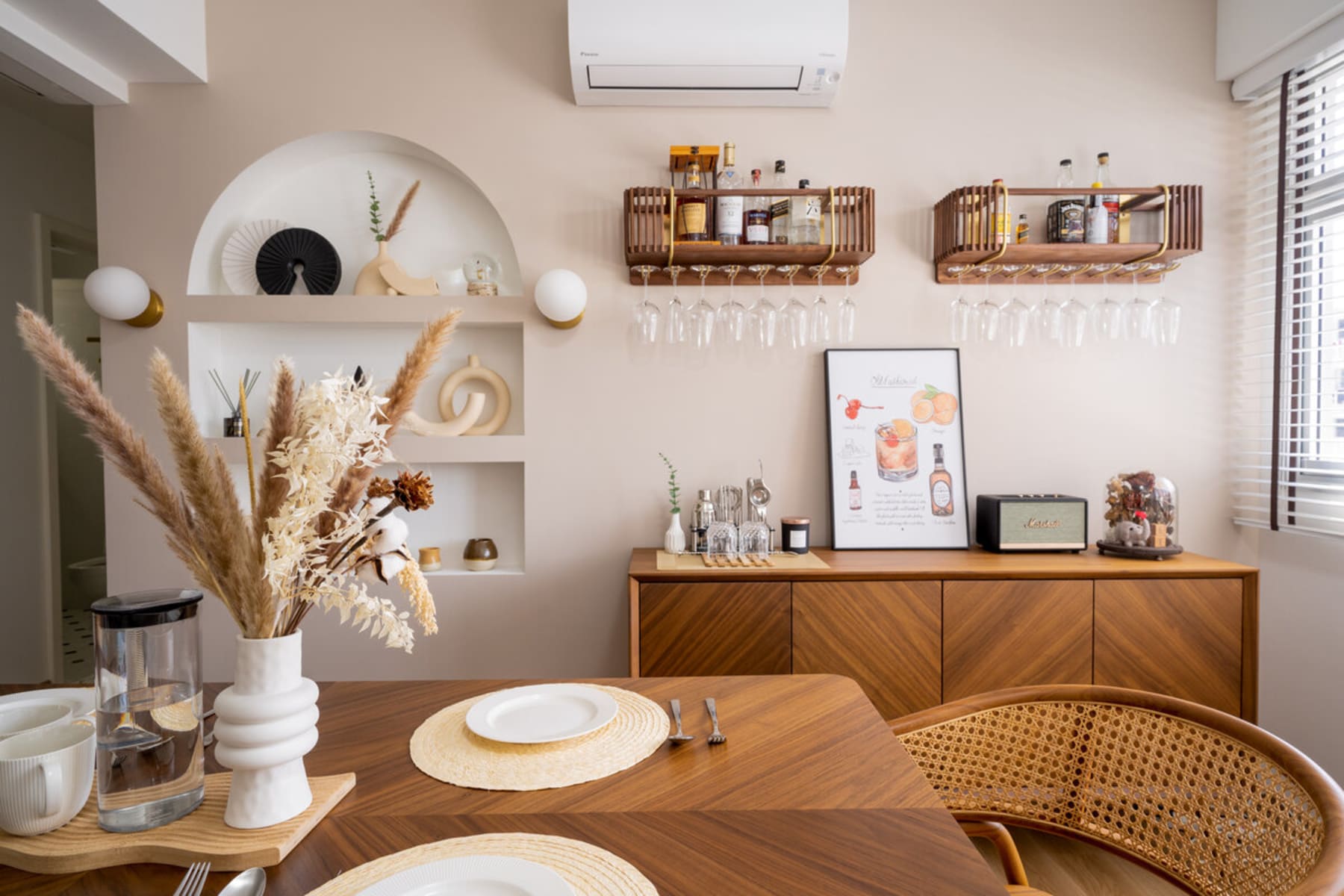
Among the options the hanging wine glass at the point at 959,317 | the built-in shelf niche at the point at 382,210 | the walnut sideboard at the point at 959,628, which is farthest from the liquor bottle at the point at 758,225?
the walnut sideboard at the point at 959,628

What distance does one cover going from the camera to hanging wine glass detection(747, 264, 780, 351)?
2.65 metres

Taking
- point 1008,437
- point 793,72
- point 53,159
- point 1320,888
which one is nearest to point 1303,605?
point 1008,437

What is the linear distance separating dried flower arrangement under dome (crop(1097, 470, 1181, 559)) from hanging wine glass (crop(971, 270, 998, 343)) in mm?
702

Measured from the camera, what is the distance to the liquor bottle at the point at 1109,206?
261cm

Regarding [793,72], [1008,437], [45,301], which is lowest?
[1008,437]

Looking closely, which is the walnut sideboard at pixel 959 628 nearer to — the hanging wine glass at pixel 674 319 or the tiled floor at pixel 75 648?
the hanging wine glass at pixel 674 319

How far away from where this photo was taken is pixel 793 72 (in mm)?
2529

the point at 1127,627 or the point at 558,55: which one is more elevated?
the point at 558,55

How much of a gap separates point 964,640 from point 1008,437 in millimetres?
907

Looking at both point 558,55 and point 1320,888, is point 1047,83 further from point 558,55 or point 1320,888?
point 1320,888

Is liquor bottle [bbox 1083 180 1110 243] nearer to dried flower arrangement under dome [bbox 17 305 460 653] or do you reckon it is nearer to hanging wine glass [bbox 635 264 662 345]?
hanging wine glass [bbox 635 264 662 345]

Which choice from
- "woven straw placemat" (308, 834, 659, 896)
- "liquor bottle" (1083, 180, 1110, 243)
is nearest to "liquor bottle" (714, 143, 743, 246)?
"liquor bottle" (1083, 180, 1110, 243)

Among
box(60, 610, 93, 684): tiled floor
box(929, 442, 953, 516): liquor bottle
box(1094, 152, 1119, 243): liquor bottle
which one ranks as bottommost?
box(60, 610, 93, 684): tiled floor

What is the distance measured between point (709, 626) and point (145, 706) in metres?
1.66
